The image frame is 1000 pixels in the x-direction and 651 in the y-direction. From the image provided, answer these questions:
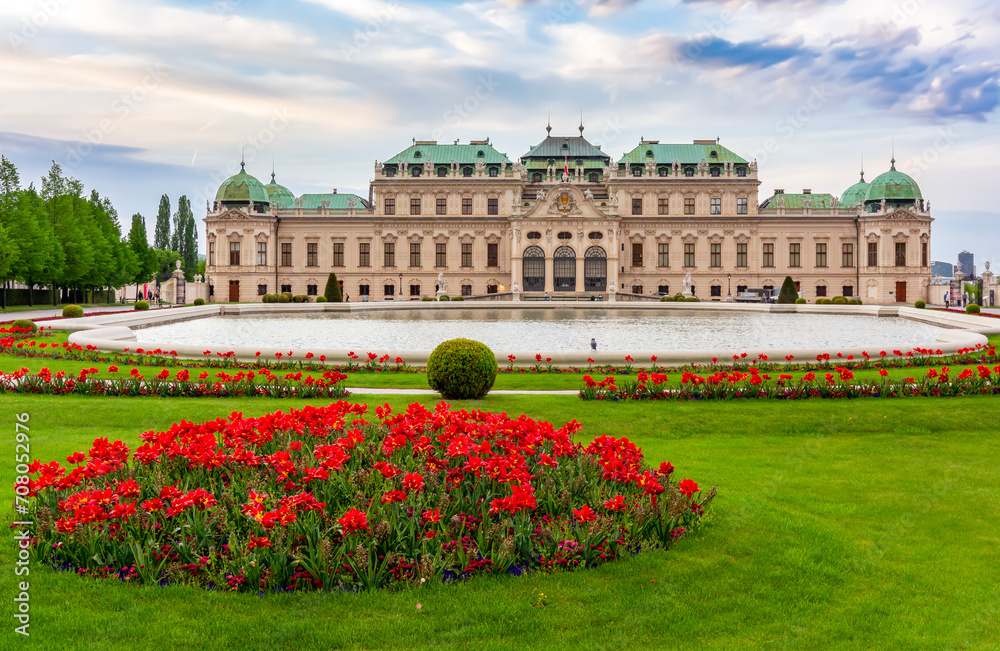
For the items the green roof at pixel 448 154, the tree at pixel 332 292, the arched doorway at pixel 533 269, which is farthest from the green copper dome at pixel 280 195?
the arched doorway at pixel 533 269

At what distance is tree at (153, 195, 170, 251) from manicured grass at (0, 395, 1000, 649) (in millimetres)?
101665

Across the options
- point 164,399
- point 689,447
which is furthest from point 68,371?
point 689,447

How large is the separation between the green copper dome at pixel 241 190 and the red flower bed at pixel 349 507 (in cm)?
7325

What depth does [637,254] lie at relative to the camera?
7731cm

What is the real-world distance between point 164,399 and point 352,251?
64.3 m

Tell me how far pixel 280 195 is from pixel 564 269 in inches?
1294

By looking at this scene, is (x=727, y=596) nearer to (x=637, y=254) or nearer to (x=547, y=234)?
(x=547, y=234)

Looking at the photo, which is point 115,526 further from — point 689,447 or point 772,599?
point 689,447

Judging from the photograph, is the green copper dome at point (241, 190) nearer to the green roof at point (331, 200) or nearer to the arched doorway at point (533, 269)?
the green roof at point (331, 200)

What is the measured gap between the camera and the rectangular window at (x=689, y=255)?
7675 cm

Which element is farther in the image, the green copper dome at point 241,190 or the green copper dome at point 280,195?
the green copper dome at point 280,195

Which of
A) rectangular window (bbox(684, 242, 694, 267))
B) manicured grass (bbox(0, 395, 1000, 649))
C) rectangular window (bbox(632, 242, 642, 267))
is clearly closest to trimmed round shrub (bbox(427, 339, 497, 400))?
manicured grass (bbox(0, 395, 1000, 649))

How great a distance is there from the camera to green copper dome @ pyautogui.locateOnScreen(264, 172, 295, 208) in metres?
81.2

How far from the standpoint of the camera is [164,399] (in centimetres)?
1478
